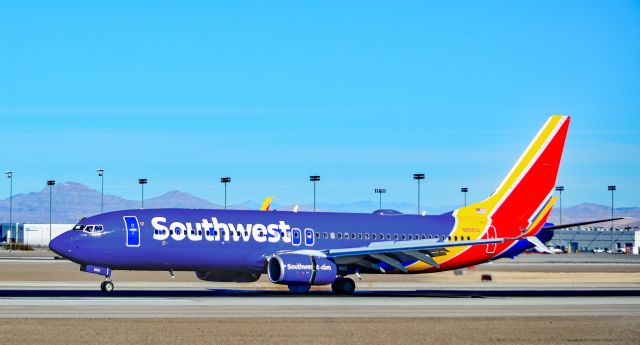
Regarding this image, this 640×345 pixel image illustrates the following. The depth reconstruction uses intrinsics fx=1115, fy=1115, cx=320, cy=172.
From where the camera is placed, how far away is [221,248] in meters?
58.1

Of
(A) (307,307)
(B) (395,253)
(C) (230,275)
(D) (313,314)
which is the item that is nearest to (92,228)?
(C) (230,275)

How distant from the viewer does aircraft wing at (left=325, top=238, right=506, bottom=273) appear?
58250mm

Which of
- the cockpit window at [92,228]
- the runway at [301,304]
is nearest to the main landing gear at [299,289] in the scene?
the runway at [301,304]

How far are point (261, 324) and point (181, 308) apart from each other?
291 inches

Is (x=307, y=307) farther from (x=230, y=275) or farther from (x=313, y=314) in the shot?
(x=230, y=275)

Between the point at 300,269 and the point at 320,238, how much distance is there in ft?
17.7

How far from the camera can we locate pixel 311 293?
5831cm

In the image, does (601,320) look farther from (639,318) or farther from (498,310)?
(498,310)

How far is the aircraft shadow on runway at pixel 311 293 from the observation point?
53219mm

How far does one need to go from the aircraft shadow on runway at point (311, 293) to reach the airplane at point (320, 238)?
99 cm

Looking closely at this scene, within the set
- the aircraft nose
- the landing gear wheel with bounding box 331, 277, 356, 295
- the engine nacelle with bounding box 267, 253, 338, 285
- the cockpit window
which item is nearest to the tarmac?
the landing gear wheel with bounding box 331, 277, 356, 295

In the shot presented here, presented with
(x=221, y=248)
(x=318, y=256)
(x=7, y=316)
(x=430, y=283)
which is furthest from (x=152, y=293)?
(x=430, y=283)

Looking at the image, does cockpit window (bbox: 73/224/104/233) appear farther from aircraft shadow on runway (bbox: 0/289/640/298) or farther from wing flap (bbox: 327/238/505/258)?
wing flap (bbox: 327/238/505/258)

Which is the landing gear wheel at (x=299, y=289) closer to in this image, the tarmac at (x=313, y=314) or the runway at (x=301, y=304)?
the tarmac at (x=313, y=314)
